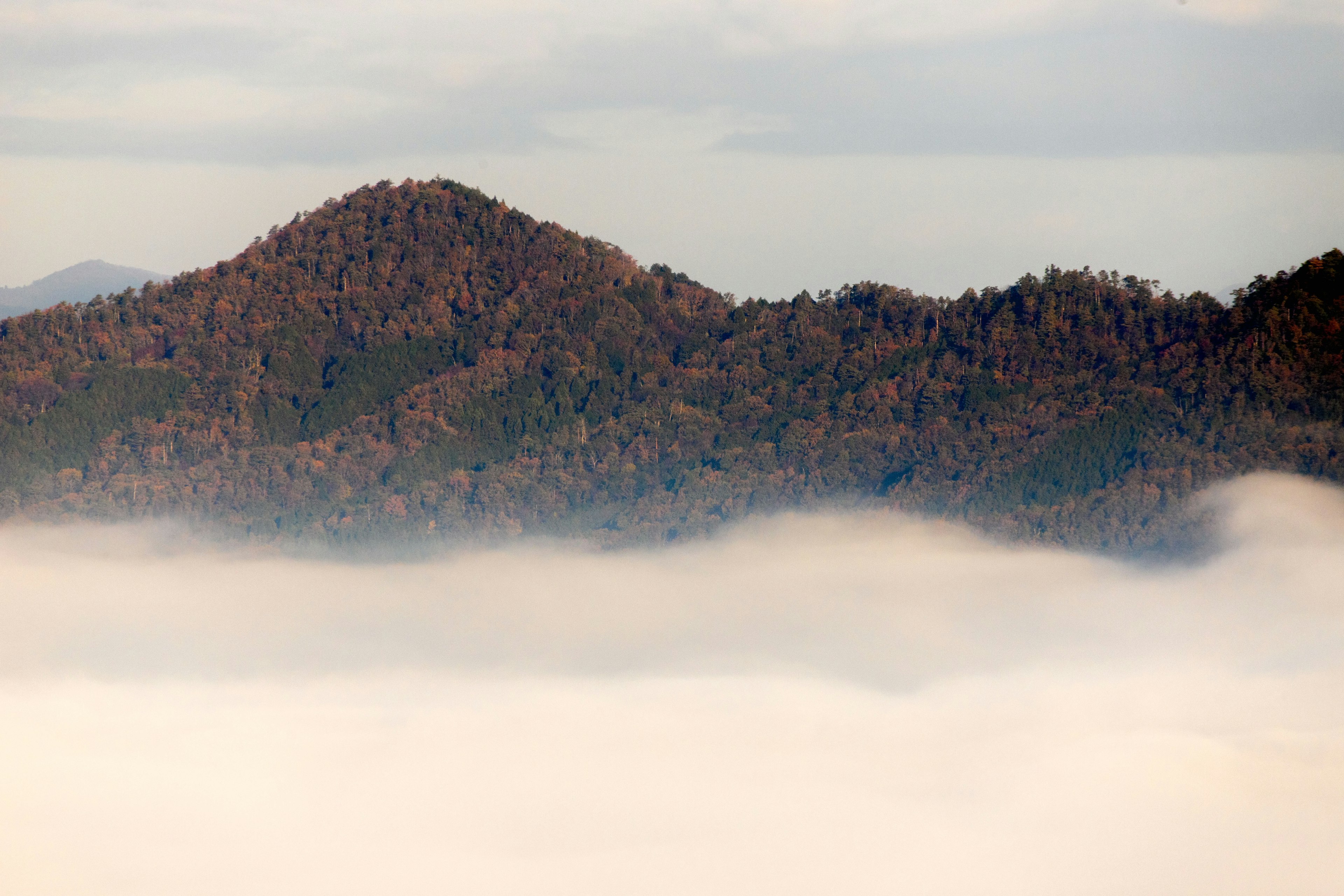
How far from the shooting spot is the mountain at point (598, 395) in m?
143

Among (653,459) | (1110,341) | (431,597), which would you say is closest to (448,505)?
(431,597)

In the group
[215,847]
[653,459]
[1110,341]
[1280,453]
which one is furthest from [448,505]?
[1280,453]

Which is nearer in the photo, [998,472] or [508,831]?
[508,831]

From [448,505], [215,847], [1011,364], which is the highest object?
[1011,364]

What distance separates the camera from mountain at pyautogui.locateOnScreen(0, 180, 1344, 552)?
143m

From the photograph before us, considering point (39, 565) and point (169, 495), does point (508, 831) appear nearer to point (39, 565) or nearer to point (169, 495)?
point (169, 495)

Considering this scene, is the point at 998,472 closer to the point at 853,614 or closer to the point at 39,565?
the point at 853,614

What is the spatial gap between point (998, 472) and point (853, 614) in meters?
21.9

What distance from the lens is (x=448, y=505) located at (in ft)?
517

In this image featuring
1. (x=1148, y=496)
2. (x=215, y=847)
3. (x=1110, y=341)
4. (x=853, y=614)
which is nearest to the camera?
(x=215, y=847)

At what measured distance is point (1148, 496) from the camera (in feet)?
458

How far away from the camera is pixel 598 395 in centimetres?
16500

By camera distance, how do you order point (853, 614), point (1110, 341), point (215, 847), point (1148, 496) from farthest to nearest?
point (853, 614) < point (1110, 341) < point (1148, 496) < point (215, 847)

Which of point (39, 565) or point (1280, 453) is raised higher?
point (1280, 453)
